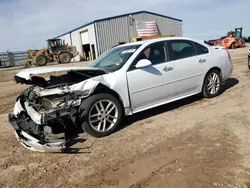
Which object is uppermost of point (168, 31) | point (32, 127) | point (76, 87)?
point (168, 31)

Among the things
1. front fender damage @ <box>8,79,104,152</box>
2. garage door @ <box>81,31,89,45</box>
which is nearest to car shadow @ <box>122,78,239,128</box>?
front fender damage @ <box>8,79,104,152</box>

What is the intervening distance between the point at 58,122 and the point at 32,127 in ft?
1.38

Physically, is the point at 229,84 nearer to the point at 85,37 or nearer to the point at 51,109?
the point at 51,109

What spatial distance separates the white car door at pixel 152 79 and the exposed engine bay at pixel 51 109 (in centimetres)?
64

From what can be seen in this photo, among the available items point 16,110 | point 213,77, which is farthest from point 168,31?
point 16,110

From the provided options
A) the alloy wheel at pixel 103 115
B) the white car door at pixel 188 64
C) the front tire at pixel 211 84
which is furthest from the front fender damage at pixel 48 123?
the front tire at pixel 211 84

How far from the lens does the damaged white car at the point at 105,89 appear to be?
3.87 meters

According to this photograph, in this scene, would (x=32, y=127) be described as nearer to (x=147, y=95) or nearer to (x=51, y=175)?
(x=51, y=175)

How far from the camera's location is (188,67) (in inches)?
203

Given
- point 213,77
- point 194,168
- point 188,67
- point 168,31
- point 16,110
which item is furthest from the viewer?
point 168,31

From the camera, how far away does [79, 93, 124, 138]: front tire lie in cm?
392

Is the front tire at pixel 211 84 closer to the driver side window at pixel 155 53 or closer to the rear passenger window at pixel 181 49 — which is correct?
the rear passenger window at pixel 181 49

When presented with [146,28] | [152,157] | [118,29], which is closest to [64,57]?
[118,29]

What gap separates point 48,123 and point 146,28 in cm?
2789
